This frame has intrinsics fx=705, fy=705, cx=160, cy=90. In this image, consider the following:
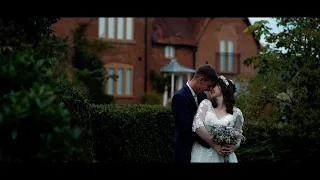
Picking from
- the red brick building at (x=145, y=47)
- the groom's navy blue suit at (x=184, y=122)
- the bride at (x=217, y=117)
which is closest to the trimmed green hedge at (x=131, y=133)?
the groom's navy blue suit at (x=184, y=122)

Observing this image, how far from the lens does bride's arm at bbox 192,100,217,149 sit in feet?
24.6

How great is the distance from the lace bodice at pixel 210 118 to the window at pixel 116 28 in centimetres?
3043

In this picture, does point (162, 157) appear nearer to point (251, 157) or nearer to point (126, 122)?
point (126, 122)

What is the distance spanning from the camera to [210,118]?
762cm

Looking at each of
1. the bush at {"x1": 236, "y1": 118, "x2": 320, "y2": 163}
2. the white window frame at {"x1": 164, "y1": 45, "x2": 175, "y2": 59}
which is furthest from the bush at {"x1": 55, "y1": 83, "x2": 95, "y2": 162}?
the white window frame at {"x1": 164, "y1": 45, "x2": 175, "y2": 59}

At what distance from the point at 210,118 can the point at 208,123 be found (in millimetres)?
62

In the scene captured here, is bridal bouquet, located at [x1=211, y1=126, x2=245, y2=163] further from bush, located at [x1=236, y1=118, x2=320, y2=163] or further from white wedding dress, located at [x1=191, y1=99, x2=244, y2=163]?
bush, located at [x1=236, y1=118, x2=320, y2=163]

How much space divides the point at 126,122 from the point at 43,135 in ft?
19.5

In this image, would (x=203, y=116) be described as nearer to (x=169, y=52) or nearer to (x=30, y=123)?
(x=30, y=123)

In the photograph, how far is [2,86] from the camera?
4992mm

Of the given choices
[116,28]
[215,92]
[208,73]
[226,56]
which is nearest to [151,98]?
[116,28]

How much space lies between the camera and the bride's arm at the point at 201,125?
7484 millimetres

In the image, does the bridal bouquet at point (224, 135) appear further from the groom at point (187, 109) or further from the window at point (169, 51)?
the window at point (169, 51)
